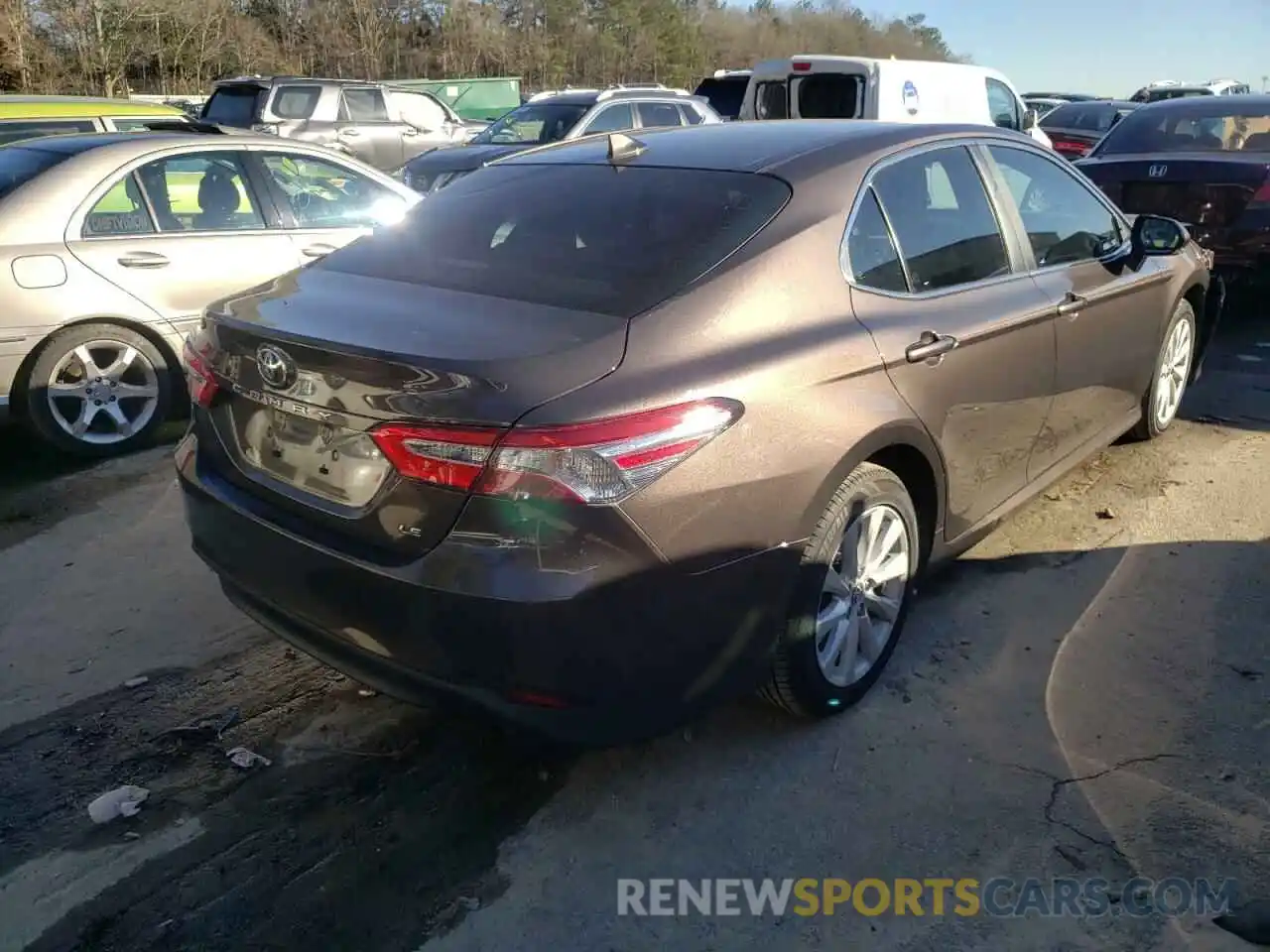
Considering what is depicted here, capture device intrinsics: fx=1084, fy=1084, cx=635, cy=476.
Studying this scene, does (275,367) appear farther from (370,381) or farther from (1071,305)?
(1071,305)

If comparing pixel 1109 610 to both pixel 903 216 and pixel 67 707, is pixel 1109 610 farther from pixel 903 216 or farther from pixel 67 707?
pixel 67 707

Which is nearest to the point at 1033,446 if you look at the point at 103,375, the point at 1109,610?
the point at 1109,610

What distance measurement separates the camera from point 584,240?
3.21 m

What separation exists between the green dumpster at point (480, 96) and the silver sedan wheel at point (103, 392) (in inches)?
912

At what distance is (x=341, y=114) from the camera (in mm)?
16688

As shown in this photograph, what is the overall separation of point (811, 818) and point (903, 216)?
6.11 ft

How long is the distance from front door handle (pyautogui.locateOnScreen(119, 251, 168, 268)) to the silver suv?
10525 mm

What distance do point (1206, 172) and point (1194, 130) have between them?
0.96 metres

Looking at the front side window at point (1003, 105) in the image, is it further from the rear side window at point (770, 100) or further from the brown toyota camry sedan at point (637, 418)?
the brown toyota camry sedan at point (637, 418)

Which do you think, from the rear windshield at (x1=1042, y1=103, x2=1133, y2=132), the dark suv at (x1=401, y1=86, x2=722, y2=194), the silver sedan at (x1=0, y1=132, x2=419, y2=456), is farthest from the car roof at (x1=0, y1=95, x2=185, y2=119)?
the rear windshield at (x1=1042, y1=103, x2=1133, y2=132)

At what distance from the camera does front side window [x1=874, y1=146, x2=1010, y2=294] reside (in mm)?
3414

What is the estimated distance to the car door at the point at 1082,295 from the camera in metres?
4.07

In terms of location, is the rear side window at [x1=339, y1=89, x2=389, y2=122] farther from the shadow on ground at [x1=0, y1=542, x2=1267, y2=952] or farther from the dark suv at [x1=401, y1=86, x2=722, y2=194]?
the shadow on ground at [x1=0, y1=542, x2=1267, y2=952]

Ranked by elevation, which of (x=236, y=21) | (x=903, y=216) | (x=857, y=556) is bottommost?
(x=857, y=556)
